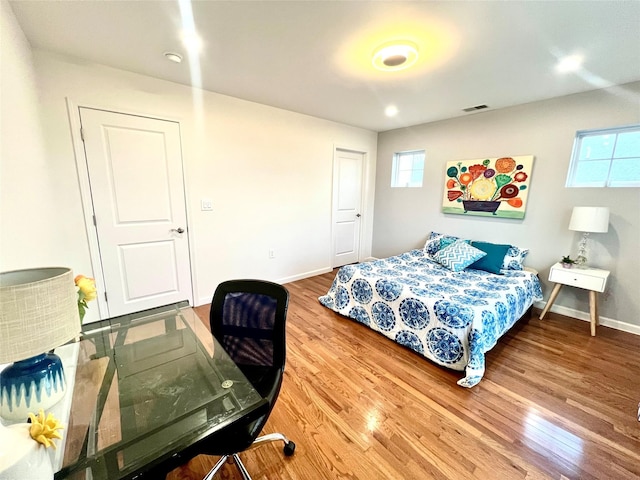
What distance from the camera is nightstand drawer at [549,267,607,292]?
2.43 metres

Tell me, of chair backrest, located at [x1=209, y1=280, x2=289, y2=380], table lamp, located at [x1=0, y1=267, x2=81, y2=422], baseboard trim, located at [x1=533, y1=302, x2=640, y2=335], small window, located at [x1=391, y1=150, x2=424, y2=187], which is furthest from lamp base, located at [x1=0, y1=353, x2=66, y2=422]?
small window, located at [x1=391, y1=150, x2=424, y2=187]

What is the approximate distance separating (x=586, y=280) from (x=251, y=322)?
3.15m

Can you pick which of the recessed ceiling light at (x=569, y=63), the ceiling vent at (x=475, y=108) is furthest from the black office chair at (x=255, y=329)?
the ceiling vent at (x=475, y=108)

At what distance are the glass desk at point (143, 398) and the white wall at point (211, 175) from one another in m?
0.63

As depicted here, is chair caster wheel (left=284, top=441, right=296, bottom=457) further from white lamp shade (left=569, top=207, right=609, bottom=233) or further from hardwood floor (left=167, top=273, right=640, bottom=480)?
white lamp shade (left=569, top=207, right=609, bottom=233)

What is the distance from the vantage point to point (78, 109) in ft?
7.09

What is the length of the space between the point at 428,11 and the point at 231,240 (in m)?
2.75

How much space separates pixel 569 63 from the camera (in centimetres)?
205

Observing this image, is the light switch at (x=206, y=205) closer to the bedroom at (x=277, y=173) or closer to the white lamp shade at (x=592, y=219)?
the bedroom at (x=277, y=173)

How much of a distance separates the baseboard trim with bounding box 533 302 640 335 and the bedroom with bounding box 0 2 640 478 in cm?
1

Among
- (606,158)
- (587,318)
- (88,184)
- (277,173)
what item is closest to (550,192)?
(606,158)

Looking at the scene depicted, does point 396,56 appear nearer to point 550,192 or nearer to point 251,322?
point 251,322

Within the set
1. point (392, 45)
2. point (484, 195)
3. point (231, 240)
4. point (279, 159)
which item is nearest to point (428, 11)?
point (392, 45)

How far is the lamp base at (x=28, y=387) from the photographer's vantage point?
0.73m
